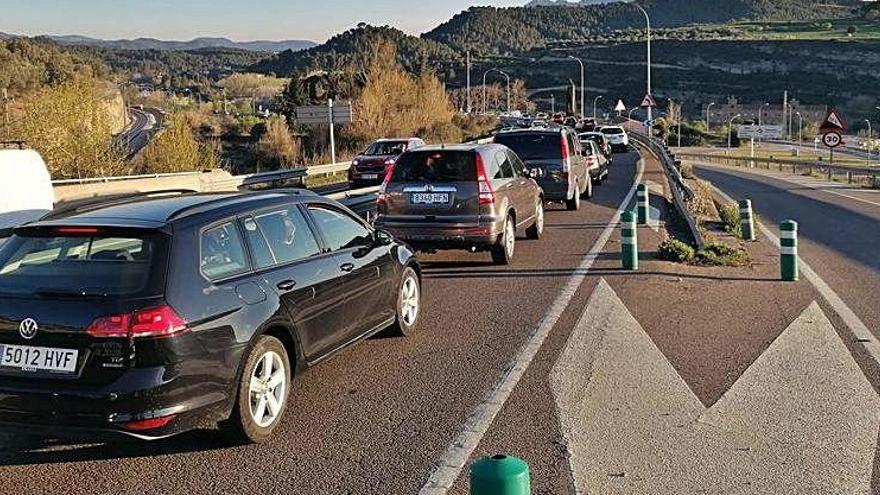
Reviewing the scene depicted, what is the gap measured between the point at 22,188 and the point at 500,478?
29.4 ft

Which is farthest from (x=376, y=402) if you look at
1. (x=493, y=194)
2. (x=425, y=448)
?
(x=493, y=194)

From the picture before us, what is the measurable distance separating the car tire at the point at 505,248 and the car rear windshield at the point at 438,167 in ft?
3.11

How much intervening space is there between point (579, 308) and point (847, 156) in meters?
91.2

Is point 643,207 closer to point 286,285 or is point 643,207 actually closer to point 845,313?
point 845,313

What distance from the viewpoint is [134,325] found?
16.6 feet

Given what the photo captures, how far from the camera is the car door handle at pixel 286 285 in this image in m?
6.12

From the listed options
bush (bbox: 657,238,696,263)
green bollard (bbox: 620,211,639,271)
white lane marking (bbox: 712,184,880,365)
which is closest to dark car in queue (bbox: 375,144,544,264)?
green bollard (bbox: 620,211,639,271)

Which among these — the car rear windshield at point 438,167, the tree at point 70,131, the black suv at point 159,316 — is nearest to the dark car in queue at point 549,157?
the car rear windshield at point 438,167

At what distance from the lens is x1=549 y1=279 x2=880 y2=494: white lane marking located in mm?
5074

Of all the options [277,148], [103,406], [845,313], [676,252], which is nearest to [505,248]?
[676,252]

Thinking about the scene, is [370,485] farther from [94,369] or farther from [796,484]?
[796,484]

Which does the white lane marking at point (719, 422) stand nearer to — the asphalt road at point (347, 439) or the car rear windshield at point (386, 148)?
the asphalt road at point (347, 439)

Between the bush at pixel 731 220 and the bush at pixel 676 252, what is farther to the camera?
the bush at pixel 731 220

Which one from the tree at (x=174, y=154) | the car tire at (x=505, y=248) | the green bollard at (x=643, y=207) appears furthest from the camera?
the tree at (x=174, y=154)
